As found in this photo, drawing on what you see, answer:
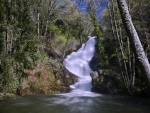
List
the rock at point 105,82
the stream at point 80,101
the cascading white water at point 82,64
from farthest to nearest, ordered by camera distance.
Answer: the cascading white water at point 82,64 → the rock at point 105,82 → the stream at point 80,101

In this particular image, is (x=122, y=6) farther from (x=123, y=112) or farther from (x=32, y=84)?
(x=32, y=84)

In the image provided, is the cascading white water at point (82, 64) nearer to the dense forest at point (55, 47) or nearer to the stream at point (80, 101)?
the stream at point (80, 101)

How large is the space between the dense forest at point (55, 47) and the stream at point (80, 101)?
46.0 inches

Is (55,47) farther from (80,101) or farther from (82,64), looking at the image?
(80,101)

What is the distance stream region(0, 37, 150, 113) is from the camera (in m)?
8.24

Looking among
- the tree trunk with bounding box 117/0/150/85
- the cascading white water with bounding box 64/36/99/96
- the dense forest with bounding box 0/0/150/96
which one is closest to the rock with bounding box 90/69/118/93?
the dense forest with bounding box 0/0/150/96

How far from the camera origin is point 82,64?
73.0 ft

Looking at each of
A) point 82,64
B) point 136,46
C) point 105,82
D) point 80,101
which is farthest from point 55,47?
point 136,46

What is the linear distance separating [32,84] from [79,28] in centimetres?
1929

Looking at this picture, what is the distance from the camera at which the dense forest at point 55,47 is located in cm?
479

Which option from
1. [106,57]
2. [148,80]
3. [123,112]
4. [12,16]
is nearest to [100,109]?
[123,112]

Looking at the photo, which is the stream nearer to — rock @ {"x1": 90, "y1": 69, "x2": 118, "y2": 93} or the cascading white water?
the cascading white water

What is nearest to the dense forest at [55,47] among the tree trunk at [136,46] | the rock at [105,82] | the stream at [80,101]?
the tree trunk at [136,46]

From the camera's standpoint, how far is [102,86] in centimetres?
1474
